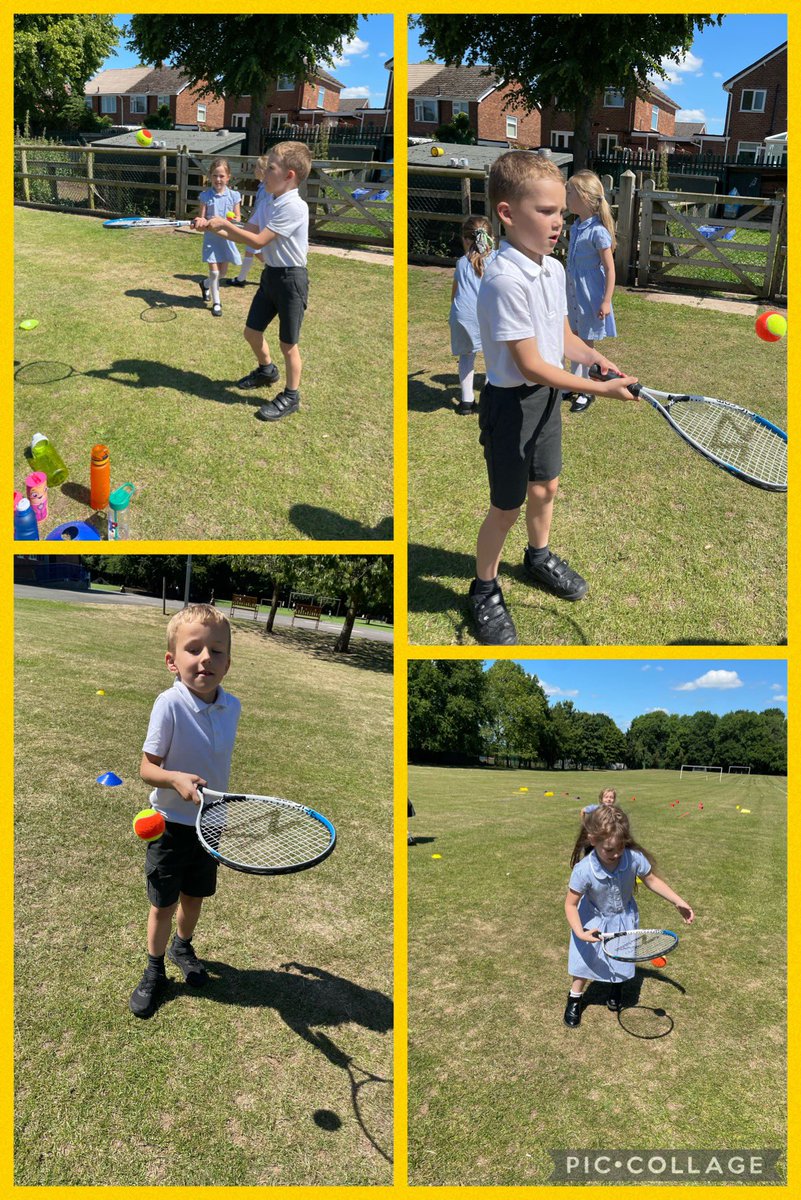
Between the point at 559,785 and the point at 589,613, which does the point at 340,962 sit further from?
the point at 559,785

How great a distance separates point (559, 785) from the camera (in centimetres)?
1300

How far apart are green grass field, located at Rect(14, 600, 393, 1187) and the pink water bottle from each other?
1801mm

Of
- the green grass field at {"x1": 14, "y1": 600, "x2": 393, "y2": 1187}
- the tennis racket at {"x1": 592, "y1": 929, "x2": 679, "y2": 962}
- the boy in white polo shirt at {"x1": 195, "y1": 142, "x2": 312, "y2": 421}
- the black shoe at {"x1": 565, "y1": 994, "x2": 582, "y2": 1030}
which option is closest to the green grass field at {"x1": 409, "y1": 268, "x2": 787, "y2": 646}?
the boy in white polo shirt at {"x1": 195, "y1": 142, "x2": 312, "y2": 421}

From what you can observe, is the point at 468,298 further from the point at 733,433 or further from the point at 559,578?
the point at 559,578

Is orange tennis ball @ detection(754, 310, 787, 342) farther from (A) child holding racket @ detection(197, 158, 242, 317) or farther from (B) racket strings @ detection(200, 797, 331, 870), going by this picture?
(A) child holding racket @ detection(197, 158, 242, 317)

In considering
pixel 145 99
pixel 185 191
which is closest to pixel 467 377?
pixel 185 191

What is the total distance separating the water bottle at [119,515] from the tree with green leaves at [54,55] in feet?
111

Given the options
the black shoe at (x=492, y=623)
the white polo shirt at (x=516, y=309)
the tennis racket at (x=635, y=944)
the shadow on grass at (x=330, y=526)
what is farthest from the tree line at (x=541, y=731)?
the white polo shirt at (x=516, y=309)

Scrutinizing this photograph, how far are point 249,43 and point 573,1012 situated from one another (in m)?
21.3

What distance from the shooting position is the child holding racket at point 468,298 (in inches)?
266

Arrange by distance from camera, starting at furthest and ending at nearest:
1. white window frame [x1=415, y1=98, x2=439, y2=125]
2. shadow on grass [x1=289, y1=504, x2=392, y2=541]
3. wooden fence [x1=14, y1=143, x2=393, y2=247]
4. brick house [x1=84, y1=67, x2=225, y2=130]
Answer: brick house [x1=84, y1=67, x2=225, y2=130] → white window frame [x1=415, y1=98, x2=439, y2=125] → wooden fence [x1=14, y1=143, x2=393, y2=247] → shadow on grass [x1=289, y1=504, x2=392, y2=541]

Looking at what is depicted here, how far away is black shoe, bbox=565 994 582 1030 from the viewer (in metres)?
4.17

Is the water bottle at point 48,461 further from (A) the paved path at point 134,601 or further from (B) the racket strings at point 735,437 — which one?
(A) the paved path at point 134,601

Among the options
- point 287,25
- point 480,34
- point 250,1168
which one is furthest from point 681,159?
point 250,1168
